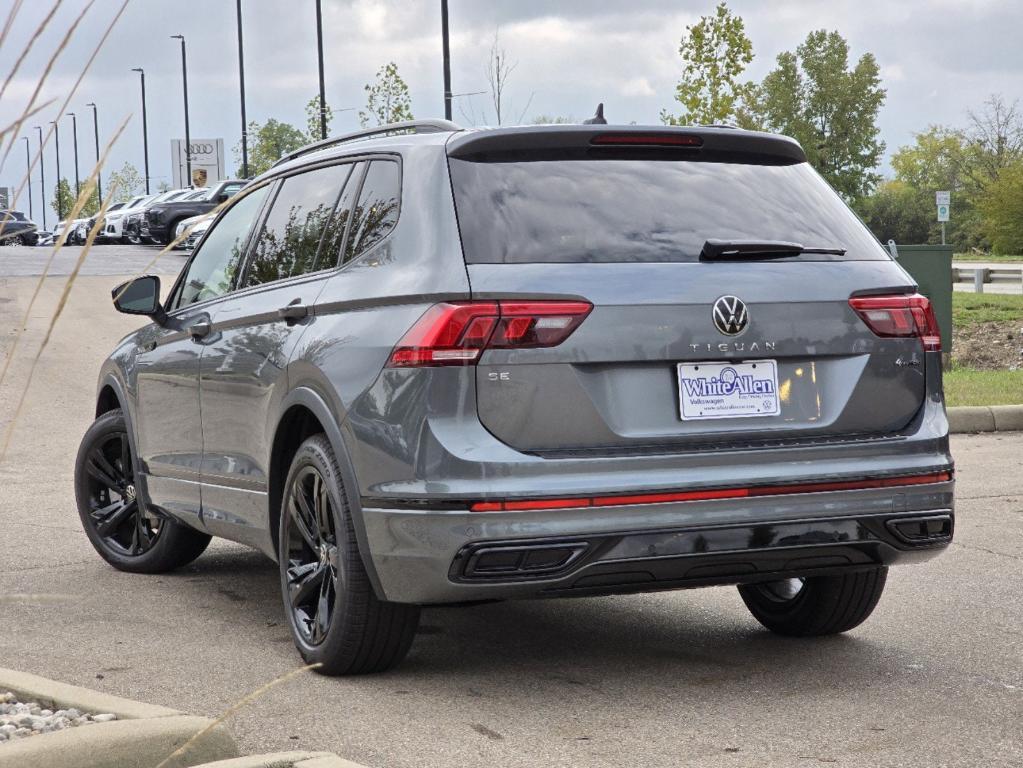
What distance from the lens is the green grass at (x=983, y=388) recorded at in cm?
1353

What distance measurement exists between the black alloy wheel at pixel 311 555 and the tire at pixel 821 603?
5.71 feet

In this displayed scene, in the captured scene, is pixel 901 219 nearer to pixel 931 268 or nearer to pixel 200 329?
pixel 931 268

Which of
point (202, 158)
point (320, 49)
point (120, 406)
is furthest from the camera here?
point (202, 158)

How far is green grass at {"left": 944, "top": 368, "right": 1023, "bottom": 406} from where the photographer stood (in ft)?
44.4

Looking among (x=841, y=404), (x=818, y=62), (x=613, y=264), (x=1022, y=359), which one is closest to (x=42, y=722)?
(x=613, y=264)

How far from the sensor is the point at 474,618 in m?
6.29

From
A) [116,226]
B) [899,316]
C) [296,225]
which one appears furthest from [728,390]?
[116,226]

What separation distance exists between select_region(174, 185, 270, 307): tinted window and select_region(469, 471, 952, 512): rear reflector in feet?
7.72

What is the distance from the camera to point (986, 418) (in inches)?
506

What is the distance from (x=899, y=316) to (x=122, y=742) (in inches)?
108

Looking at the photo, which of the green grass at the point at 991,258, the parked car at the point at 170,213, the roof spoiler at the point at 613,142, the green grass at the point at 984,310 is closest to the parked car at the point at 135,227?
the parked car at the point at 170,213

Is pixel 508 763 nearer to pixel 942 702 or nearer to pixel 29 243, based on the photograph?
pixel 942 702

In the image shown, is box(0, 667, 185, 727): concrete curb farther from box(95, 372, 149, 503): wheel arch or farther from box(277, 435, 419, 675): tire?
box(95, 372, 149, 503): wheel arch

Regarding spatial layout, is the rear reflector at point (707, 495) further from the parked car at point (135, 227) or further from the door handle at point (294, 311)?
the parked car at point (135, 227)
